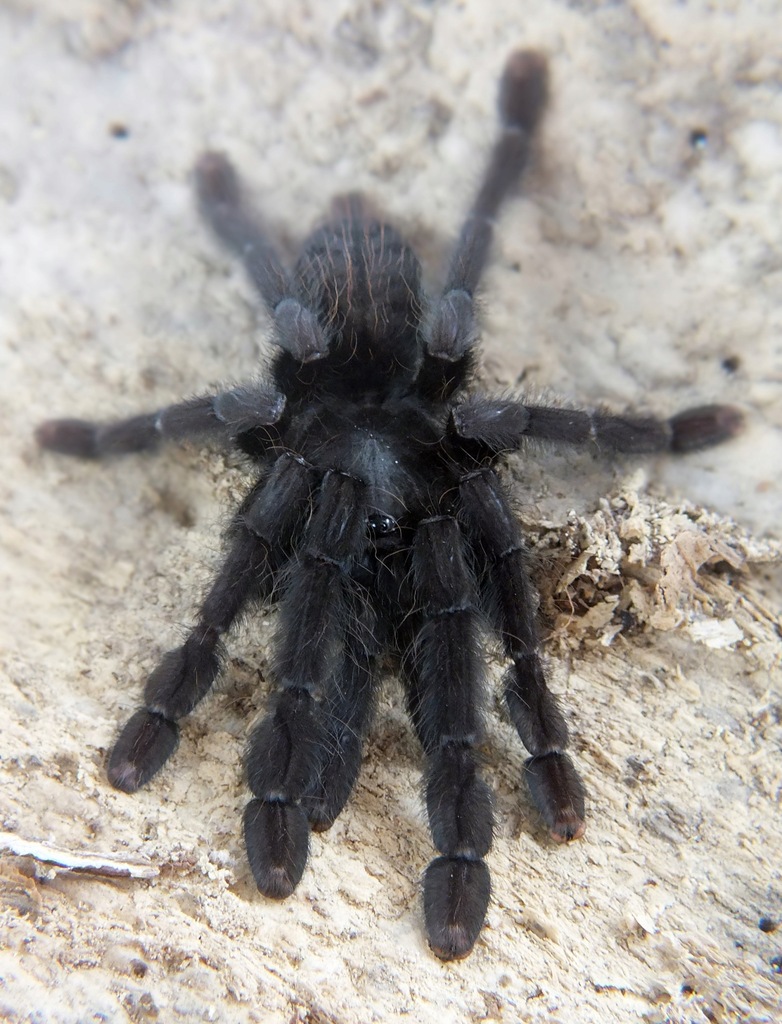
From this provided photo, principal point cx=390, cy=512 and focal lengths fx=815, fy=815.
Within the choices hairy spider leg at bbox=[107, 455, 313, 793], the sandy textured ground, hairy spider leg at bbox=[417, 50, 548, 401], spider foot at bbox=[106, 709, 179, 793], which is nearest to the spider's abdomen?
hairy spider leg at bbox=[417, 50, 548, 401]

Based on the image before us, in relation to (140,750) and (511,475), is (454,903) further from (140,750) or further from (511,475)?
(511,475)

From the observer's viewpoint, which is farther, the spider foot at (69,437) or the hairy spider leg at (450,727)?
the spider foot at (69,437)

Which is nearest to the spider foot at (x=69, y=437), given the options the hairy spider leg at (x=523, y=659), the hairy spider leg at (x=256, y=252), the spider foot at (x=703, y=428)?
the hairy spider leg at (x=256, y=252)

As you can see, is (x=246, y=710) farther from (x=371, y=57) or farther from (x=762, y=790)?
(x=371, y=57)

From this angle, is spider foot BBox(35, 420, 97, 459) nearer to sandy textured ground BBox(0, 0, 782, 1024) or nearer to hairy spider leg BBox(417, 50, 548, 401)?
sandy textured ground BBox(0, 0, 782, 1024)

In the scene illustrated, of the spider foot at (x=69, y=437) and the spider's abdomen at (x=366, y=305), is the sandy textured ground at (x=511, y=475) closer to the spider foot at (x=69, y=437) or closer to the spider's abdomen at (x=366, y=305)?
the spider foot at (x=69, y=437)

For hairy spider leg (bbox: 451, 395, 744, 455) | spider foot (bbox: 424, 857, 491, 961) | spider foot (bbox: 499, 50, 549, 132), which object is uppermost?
spider foot (bbox: 499, 50, 549, 132)

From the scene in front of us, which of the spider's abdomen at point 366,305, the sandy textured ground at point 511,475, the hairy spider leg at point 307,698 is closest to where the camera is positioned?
the sandy textured ground at point 511,475

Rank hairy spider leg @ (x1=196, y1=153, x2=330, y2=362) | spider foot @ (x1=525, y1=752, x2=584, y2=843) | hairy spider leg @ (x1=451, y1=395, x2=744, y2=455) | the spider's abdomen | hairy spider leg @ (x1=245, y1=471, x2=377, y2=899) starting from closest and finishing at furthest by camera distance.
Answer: hairy spider leg @ (x1=245, y1=471, x2=377, y2=899)
spider foot @ (x1=525, y1=752, x2=584, y2=843)
hairy spider leg @ (x1=451, y1=395, x2=744, y2=455)
hairy spider leg @ (x1=196, y1=153, x2=330, y2=362)
the spider's abdomen
